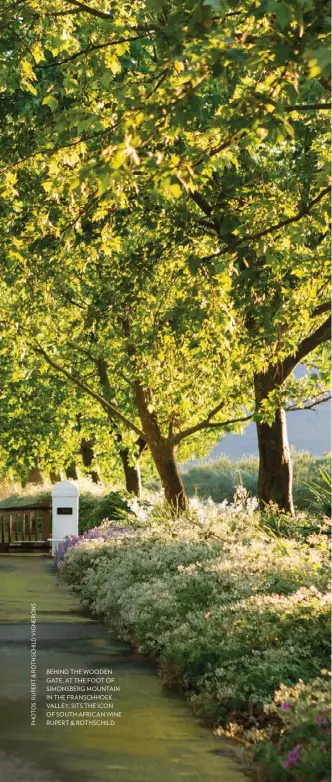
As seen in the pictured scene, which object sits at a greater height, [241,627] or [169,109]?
[169,109]

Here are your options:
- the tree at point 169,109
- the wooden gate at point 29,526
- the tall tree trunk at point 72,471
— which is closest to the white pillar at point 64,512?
the wooden gate at point 29,526

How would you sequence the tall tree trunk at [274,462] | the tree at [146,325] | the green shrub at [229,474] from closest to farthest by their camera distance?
the tree at [146,325], the tall tree trunk at [274,462], the green shrub at [229,474]

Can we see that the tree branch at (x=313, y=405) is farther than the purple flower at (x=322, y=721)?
Yes

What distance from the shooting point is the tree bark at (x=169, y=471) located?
23.0 meters

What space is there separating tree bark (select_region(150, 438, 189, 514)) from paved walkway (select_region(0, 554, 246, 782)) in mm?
11066

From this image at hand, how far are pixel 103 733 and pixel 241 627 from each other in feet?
5.56

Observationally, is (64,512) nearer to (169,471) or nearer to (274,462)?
(169,471)

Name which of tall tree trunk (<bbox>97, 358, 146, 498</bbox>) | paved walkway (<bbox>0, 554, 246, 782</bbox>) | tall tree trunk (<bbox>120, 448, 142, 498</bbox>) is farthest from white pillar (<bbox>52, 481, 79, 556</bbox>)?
paved walkway (<bbox>0, 554, 246, 782</bbox>)

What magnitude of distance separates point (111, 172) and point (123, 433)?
76.3 ft

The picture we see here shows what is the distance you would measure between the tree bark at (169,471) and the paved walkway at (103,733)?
11.1 m

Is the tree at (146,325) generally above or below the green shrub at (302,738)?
above

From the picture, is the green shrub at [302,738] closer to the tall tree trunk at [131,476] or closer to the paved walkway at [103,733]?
the paved walkway at [103,733]

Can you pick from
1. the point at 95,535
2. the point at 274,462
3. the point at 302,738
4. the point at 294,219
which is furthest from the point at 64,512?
the point at 302,738

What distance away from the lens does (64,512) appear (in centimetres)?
2511
